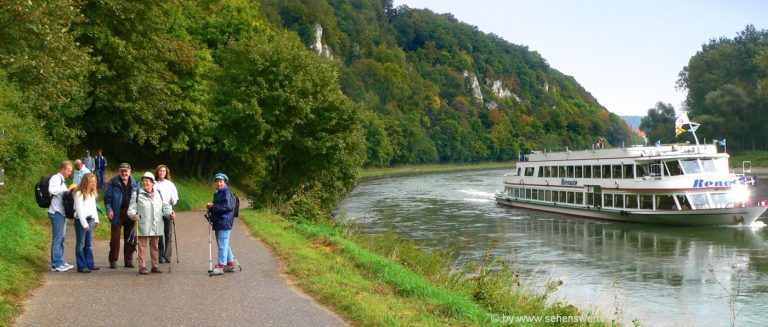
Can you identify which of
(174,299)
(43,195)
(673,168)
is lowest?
(174,299)

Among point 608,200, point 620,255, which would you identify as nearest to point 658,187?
point 608,200

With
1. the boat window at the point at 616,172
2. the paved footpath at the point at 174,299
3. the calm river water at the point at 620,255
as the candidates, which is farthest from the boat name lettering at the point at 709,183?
the paved footpath at the point at 174,299

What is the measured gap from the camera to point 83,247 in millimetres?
12438

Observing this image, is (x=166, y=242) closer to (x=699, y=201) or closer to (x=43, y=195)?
(x=43, y=195)

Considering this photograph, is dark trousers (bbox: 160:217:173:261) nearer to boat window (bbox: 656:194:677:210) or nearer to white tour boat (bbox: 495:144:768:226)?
white tour boat (bbox: 495:144:768:226)

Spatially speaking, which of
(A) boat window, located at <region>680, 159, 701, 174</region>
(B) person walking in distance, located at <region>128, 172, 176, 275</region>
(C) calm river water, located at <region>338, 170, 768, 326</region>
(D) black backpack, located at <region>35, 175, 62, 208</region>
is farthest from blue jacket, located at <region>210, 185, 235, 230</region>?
(A) boat window, located at <region>680, 159, 701, 174</region>

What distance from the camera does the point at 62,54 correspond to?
1911cm

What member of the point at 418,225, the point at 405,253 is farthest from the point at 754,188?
the point at 405,253

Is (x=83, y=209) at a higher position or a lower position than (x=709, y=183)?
higher

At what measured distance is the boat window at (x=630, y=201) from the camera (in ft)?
132

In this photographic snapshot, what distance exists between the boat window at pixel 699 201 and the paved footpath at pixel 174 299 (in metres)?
29.5

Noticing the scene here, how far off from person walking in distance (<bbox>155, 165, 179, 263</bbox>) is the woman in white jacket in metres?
1.10

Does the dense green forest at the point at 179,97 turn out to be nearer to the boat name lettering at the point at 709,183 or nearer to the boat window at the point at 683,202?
the boat window at the point at 683,202

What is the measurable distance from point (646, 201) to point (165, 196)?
1282 inches
